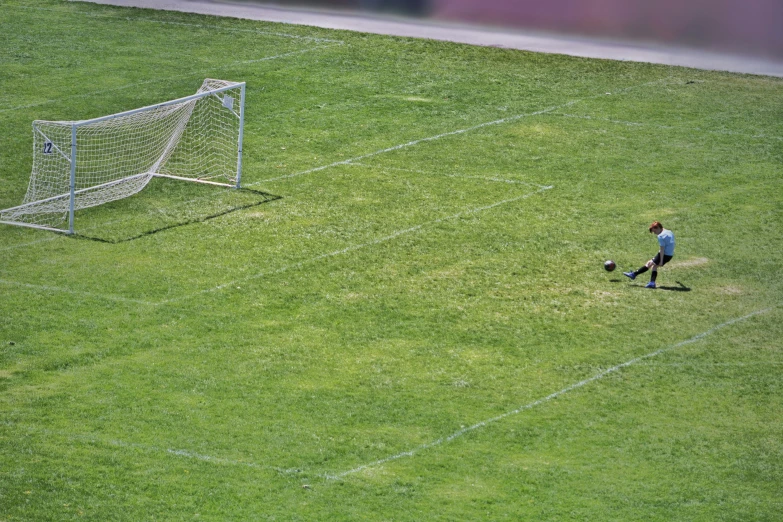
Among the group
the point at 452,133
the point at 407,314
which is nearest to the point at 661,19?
the point at 452,133

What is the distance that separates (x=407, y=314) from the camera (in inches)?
682

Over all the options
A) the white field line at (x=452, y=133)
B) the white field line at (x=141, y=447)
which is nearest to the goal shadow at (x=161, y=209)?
the white field line at (x=452, y=133)

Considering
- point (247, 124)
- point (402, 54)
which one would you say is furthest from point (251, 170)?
point (402, 54)

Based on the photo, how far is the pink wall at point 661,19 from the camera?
3438 cm

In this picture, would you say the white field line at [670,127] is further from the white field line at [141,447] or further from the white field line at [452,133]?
the white field line at [141,447]

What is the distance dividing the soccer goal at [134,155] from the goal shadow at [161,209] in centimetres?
27

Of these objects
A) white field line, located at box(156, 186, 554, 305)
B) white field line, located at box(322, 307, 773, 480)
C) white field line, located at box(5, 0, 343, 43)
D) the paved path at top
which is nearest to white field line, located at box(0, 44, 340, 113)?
white field line, located at box(5, 0, 343, 43)

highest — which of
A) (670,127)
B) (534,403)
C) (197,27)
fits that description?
(197,27)

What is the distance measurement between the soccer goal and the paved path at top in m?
10.8

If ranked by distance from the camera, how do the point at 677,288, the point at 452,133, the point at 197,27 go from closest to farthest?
the point at 677,288 < the point at 452,133 < the point at 197,27

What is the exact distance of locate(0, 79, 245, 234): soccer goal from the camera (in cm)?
2128

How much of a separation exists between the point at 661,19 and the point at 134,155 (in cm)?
1763

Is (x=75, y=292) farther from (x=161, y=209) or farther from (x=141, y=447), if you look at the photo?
(x=141, y=447)

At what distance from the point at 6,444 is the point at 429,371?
5099 mm
